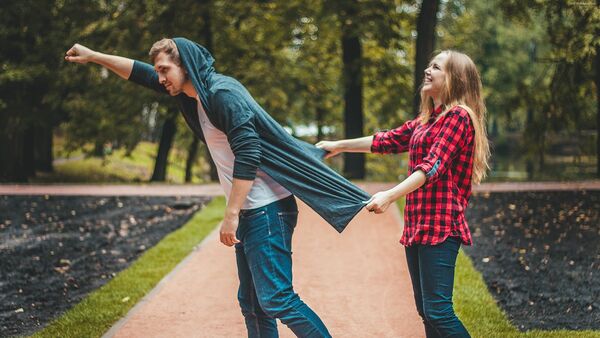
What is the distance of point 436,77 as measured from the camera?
3.66 m

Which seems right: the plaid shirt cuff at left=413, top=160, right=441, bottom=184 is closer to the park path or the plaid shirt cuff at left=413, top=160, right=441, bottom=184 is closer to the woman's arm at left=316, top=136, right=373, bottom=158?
the woman's arm at left=316, top=136, right=373, bottom=158

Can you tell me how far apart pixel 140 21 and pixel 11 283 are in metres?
12.3

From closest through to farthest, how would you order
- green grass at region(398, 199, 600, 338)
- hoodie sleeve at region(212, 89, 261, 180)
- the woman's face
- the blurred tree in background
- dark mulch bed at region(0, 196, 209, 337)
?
1. hoodie sleeve at region(212, 89, 261, 180)
2. the woman's face
3. green grass at region(398, 199, 600, 338)
4. dark mulch bed at region(0, 196, 209, 337)
5. the blurred tree in background

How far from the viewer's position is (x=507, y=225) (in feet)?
32.7

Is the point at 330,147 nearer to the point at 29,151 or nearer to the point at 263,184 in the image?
the point at 263,184

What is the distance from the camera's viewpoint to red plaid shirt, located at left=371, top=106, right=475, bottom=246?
347 centimetres

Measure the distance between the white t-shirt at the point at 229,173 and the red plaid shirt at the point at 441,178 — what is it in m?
0.64

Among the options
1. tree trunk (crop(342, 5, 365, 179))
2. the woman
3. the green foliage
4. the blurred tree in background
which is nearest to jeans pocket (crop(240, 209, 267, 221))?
the woman

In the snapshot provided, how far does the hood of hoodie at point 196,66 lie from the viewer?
11.2ft

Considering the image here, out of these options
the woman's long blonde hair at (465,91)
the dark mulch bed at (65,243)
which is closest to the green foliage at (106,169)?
the dark mulch bed at (65,243)

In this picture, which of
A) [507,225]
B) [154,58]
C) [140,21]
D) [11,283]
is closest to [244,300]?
[154,58]

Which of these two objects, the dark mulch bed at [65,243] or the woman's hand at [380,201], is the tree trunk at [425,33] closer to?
the dark mulch bed at [65,243]

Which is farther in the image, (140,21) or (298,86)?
(298,86)

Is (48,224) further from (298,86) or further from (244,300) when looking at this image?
(298,86)
